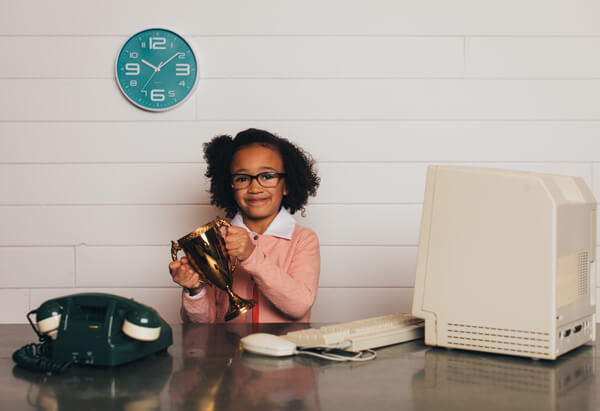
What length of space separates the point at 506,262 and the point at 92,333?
26.6 inches

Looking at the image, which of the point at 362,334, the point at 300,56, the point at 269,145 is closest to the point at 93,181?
the point at 269,145

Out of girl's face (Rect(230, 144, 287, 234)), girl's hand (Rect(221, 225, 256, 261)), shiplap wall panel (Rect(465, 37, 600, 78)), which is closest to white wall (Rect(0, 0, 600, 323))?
shiplap wall panel (Rect(465, 37, 600, 78))

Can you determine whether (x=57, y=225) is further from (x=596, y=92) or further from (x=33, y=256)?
(x=596, y=92)

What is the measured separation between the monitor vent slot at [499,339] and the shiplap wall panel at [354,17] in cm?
134

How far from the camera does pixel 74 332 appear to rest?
2.96 feet

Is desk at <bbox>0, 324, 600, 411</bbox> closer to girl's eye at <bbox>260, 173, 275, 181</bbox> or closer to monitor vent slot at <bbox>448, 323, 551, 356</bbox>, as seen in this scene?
monitor vent slot at <bbox>448, 323, 551, 356</bbox>

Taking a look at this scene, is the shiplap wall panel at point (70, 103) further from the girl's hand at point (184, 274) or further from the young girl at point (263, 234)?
the girl's hand at point (184, 274)

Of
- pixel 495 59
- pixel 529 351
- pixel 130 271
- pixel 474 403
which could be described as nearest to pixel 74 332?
pixel 474 403

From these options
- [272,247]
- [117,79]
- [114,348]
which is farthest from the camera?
[117,79]

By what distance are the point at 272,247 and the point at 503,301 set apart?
2.62ft

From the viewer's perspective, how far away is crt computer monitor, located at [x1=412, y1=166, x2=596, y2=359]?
93 centimetres

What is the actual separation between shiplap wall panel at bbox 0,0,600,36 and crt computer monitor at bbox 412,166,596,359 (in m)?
1.16

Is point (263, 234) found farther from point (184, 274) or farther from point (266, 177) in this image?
point (184, 274)

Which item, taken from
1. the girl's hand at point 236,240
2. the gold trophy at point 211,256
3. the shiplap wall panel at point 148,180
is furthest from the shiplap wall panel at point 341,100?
the gold trophy at point 211,256
